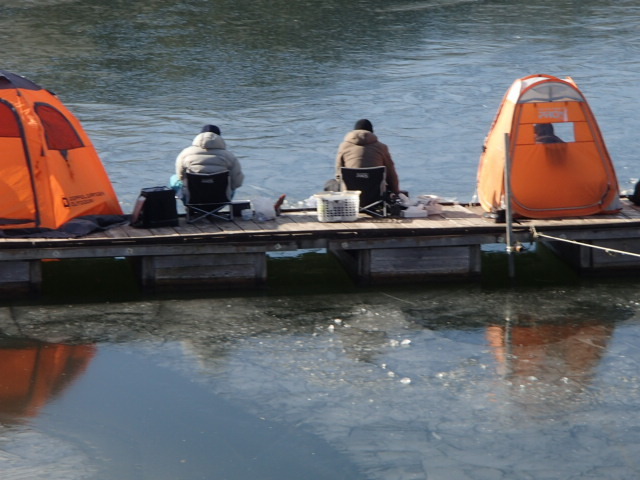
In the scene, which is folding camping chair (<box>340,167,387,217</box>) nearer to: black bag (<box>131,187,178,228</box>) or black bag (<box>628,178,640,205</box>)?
black bag (<box>131,187,178,228</box>)

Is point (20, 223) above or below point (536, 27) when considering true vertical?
below

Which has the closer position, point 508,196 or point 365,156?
point 508,196

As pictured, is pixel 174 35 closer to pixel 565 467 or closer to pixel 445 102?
pixel 445 102

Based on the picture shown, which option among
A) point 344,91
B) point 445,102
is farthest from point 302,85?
point 445,102

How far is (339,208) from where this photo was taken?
11414mm

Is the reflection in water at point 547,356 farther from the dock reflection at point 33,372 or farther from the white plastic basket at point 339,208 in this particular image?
the dock reflection at point 33,372

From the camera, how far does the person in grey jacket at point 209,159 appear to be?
11.5 m

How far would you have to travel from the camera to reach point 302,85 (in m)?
22.2

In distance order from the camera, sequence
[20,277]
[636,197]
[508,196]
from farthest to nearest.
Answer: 1. [636,197]
2. [508,196]
3. [20,277]

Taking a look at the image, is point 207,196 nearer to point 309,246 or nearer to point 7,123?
point 309,246

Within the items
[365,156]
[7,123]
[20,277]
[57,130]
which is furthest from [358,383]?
[7,123]

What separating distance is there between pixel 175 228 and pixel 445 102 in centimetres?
1029

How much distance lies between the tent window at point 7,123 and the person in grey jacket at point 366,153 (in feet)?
10.8

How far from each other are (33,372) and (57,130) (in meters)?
3.27
